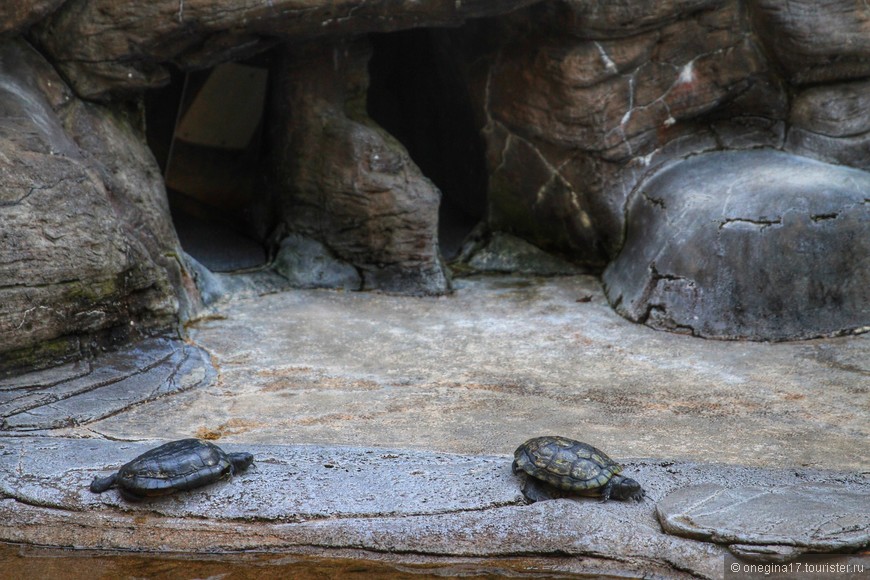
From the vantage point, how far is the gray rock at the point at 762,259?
237 inches

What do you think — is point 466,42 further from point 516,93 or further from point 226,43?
point 226,43

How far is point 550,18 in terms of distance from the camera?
6891 millimetres

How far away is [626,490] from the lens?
3529mm

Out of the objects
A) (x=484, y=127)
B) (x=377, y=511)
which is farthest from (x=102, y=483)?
(x=484, y=127)

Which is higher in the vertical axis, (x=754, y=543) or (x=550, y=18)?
(x=550, y=18)

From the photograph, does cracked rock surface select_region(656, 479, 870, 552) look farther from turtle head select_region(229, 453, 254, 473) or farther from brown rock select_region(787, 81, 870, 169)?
brown rock select_region(787, 81, 870, 169)

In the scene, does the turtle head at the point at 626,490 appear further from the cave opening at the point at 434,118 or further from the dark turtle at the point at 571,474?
the cave opening at the point at 434,118

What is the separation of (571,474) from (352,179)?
3902mm

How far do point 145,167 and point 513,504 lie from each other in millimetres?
3720

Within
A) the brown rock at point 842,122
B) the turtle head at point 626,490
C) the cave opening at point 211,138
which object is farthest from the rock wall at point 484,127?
the turtle head at point 626,490

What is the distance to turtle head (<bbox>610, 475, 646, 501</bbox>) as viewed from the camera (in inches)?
139

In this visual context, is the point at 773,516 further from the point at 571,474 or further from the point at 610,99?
the point at 610,99

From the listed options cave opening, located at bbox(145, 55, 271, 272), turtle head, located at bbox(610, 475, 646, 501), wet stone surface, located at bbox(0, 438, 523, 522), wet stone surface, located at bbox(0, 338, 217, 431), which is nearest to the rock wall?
wet stone surface, located at bbox(0, 338, 217, 431)

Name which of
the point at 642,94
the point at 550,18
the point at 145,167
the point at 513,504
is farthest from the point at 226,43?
the point at 513,504
